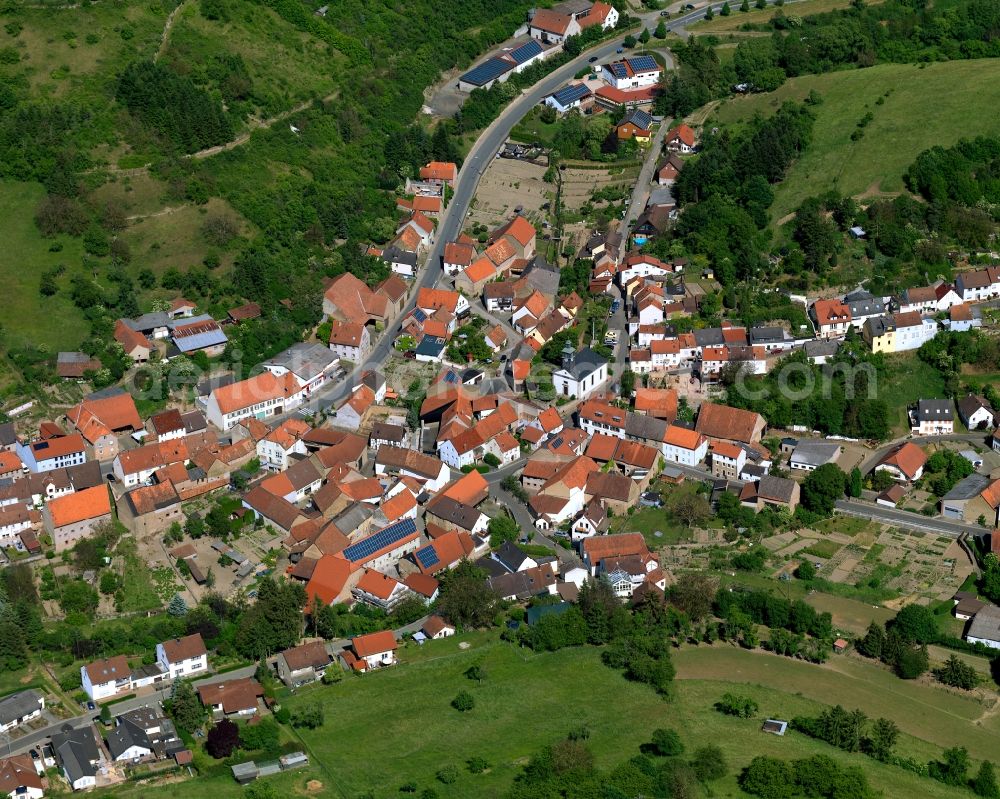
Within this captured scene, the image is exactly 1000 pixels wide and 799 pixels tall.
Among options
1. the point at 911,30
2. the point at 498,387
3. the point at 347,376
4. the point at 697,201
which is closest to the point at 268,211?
the point at 347,376

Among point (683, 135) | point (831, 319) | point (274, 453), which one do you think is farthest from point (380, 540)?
point (683, 135)

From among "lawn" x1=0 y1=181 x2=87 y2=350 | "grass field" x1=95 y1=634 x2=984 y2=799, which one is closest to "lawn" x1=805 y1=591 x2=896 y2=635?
"grass field" x1=95 y1=634 x2=984 y2=799

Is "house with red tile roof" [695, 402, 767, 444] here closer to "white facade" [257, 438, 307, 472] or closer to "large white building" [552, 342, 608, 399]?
"large white building" [552, 342, 608, 399]

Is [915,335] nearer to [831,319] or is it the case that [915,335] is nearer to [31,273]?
[831,319]

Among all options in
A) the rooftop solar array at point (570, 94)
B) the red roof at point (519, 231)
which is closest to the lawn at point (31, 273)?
the red roof at point (519, 231)

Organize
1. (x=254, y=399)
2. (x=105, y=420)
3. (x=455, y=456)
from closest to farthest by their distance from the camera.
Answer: (x=105, y=420)
(x=455, y=456)
(x=254, y=399)
